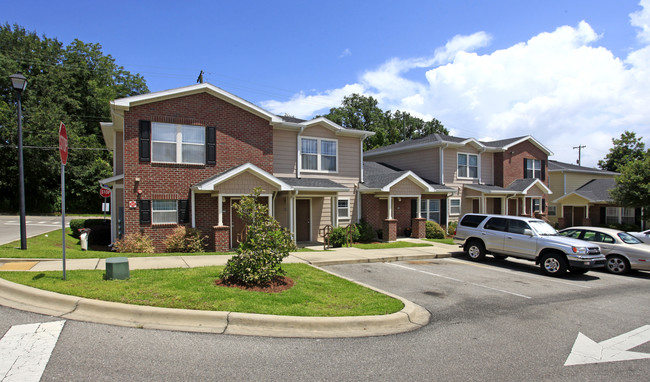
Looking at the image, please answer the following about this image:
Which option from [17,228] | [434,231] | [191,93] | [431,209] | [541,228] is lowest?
[434,231]

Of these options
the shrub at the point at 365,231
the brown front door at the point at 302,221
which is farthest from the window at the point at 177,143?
the shrub at the point at 365,231

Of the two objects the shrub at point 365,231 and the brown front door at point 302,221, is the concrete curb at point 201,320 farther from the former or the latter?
the shrub at point 365,231

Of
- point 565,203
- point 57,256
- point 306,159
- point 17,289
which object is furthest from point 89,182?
point 565,203


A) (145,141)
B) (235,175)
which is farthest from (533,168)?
(145,141)

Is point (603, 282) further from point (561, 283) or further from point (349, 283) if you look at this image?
point (349, 283)

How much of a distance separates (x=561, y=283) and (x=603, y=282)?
163 cm

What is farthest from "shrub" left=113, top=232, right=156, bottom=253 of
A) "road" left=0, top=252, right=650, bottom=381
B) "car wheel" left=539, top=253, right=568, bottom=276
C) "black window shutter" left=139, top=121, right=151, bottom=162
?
"car wheel" left=539, top=253, right=568, bottom=276

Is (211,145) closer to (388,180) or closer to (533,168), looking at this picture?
(388,180)

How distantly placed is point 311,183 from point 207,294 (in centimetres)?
1112

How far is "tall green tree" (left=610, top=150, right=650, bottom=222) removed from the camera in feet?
75.9

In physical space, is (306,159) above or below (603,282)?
above

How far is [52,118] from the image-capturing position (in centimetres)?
3853

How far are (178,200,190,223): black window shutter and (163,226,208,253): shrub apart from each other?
480 millimetres

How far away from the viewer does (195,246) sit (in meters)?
14.6
